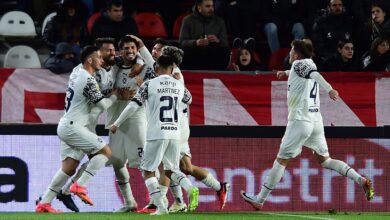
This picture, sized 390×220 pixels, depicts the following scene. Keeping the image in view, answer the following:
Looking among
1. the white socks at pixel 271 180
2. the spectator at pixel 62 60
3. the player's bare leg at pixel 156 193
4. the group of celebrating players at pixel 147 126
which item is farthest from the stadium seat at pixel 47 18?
the player's bare leg at pixel 156 193

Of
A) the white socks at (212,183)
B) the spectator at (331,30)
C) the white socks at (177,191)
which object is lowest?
the white socks at (177,191)

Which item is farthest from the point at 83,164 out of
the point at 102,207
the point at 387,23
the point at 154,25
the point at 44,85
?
the point at 387,23

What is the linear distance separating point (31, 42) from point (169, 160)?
734cm

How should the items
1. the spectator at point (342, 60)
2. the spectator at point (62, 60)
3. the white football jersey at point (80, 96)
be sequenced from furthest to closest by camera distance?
the spectator at point (342, 60), the spectator at point (62, 60), the white football jersey at point (80, 96)

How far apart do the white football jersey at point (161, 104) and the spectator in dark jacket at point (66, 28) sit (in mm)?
5665

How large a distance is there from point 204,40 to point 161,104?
474cm

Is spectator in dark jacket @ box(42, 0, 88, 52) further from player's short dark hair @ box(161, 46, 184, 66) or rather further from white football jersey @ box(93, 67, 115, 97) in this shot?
player's short dark hair @ box(161, 46, 184, 66)

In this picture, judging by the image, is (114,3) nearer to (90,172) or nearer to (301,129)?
(90,172)

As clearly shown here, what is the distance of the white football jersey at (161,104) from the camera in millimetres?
16062

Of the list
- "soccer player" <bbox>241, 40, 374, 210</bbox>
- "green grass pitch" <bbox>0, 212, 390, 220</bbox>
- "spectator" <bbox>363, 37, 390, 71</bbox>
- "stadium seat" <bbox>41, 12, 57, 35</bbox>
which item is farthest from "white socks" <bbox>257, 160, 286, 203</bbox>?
"stadium seat" <bbox>41, 12, 57, 35</bbox>

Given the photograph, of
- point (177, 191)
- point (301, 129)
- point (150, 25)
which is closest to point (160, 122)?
point (177, 191)

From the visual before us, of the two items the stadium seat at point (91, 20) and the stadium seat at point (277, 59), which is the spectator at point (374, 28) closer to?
the stadium seat at point (277, 59)

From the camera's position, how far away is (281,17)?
73.9ft

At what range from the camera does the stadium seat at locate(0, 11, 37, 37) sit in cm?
2261
